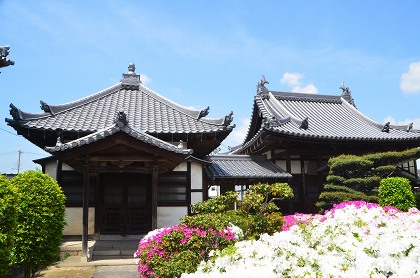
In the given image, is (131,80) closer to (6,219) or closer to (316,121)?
(316,121)

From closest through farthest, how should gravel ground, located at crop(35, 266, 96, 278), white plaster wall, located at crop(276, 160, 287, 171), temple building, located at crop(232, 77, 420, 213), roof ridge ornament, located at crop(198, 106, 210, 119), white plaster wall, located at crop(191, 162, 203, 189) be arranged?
gravel ground, located at crop(35, 266, 96, 278) < white plaster wall, located at crop(191, 162, 203, 189) < roof ridge ornament, located at crop(198, 106, 210, 119) < temple building, located at crop(232, 77, 420, 213) < white plaster wall, located at crop(276, 160, 287, 171)

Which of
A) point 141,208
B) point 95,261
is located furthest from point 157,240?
point 141,208

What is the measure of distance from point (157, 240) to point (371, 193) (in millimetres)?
10652

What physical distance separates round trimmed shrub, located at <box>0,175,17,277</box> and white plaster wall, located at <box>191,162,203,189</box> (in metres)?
7.92

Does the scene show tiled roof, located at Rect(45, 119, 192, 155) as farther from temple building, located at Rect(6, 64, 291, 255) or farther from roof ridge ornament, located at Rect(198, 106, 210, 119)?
roof ridge ornament, located at Rect(198, 106, 210, 119)

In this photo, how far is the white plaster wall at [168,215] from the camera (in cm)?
1298

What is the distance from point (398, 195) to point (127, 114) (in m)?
11.0

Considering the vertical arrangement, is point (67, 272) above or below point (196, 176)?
below

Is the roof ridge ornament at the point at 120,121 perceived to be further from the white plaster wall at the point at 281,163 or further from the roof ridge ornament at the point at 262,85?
the roof ridge ornament at the point at 262,85

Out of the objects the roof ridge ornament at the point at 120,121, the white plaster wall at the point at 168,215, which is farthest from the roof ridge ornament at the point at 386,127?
the roof ridge ornament at the point at 120,121

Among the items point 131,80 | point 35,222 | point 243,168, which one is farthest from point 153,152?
point 131,80

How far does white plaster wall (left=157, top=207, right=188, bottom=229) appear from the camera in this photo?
1298cm

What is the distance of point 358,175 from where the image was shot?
14.3m

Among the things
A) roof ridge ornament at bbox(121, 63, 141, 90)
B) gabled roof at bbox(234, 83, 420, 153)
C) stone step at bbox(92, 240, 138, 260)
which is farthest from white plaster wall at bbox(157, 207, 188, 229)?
roof ridge ornament at bbox(121, 63, 141, 90)
